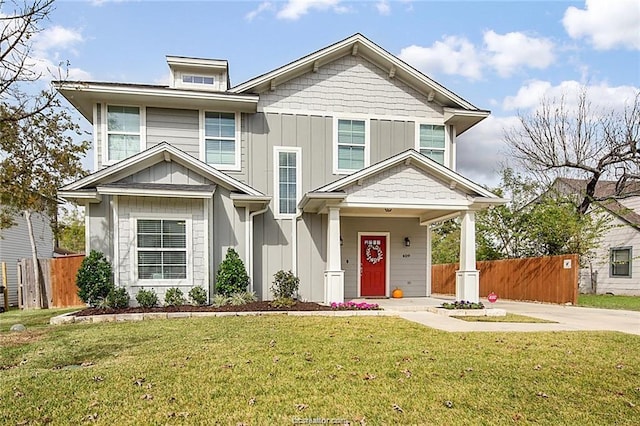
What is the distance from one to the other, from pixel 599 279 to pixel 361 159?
1617cm

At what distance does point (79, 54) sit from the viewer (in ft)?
32.4

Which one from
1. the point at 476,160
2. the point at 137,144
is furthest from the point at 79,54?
the point at 476,160

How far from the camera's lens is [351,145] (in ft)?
41.5

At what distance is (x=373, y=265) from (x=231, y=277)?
5300mm

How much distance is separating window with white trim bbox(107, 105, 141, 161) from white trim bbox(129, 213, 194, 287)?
2.36 m

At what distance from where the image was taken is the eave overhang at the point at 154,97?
10828 mm

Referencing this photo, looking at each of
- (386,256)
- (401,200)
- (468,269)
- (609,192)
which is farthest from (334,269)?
(609,192)

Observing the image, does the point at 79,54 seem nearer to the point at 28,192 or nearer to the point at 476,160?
the point at 28,192

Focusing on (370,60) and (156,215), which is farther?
(370,60)

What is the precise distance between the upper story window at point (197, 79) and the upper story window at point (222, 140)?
130cm

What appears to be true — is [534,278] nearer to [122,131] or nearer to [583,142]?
[583,142]

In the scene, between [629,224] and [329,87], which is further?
[629,224]

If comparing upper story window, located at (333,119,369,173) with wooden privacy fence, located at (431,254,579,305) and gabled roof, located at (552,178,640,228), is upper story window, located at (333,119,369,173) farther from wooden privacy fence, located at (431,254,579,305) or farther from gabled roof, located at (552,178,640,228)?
gabled roof, located at (552,178,640,228)

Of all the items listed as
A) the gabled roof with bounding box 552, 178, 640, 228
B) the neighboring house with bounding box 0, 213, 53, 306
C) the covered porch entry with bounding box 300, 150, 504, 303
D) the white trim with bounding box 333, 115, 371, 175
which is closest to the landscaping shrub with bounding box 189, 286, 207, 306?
the covered porch entry with bounding box 300, 150, 504, 303
